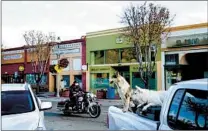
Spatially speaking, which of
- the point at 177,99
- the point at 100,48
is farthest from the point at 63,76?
the point at 177,99

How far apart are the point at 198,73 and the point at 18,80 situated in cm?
2489

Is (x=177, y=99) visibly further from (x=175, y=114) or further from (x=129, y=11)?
(x=129, y=11)

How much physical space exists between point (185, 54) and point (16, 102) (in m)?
22.1

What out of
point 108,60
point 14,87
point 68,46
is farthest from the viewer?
point 68,46

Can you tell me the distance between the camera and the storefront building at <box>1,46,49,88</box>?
44.6 meters

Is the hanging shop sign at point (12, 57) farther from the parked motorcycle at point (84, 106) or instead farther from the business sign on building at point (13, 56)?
the parked motorcycle at point (84, 106)

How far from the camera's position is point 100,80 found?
115 ft

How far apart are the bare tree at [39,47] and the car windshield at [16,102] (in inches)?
1277

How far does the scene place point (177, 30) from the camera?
28.5m

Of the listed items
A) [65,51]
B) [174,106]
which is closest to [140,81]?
[65,51]

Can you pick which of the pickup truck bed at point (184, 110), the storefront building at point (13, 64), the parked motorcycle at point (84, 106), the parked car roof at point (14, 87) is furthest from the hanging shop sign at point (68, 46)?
the pickup truck bed at point (184, 110)

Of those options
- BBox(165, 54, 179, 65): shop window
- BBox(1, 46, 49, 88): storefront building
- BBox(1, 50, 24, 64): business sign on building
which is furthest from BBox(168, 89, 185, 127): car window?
BBox(1, 50, 24, 64): business sign on building

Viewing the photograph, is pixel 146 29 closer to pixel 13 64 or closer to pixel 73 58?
pixel 73 58

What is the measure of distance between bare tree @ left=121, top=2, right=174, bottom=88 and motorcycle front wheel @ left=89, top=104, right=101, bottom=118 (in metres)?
12.0
